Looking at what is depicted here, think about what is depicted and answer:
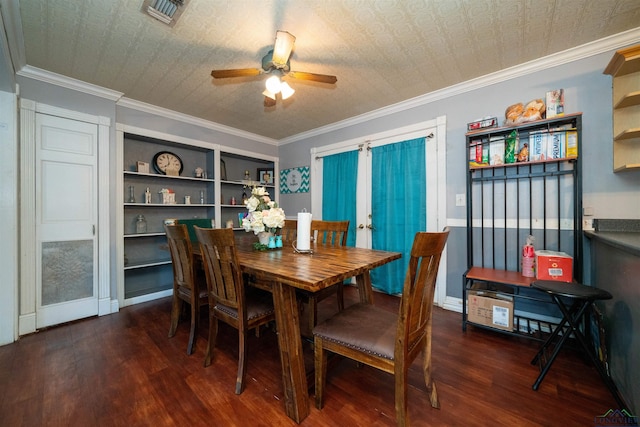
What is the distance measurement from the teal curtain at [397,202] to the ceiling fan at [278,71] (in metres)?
1.50

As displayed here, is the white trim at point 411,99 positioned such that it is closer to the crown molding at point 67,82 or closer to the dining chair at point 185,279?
the crown molding at point 67,82

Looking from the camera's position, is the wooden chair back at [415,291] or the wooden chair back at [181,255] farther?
the wooden chair back at [181,255]

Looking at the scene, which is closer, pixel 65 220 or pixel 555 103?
pixel 555 103

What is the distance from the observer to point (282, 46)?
1771 mm

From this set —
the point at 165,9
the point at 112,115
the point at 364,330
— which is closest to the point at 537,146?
the point at 364,330

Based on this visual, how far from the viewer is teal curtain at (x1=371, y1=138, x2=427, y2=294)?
9.81 feet

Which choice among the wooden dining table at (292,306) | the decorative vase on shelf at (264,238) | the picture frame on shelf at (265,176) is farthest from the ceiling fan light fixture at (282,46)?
the picture frame on shelf at (265,176)

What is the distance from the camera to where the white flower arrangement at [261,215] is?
196cm

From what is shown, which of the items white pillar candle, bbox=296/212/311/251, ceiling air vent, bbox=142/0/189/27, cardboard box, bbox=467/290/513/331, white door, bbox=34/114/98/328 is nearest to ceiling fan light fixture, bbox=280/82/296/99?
ceiling air vent, bbox=142/0/189/27

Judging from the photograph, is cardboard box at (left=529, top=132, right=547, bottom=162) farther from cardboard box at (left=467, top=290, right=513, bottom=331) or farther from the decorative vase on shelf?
the decorative vase on shelf

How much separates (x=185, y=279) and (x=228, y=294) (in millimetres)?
704

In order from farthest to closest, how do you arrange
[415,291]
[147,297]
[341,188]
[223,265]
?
[341,188], [147,297], [223,265], [415,291]

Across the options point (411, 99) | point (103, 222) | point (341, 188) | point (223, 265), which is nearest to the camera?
point (223, 265)

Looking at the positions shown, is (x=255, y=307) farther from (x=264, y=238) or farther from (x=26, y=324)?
(x=26, y=324)
